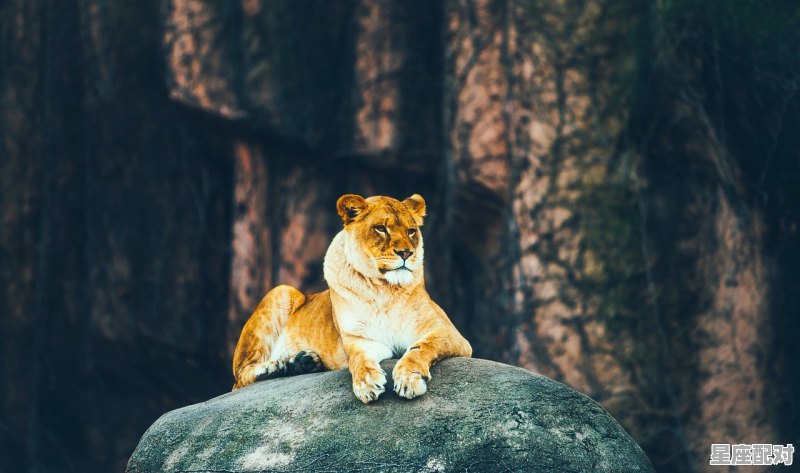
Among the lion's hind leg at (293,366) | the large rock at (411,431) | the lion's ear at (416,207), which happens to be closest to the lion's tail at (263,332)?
the lion's hind leg at (293,366)

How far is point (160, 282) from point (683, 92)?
419cm

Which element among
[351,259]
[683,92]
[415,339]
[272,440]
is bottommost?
[272,440]

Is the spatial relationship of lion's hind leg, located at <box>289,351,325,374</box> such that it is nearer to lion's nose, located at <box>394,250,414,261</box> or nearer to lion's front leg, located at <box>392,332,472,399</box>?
lion's front leg, located at <box>392,332,472,399</box>

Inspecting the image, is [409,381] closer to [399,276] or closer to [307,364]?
[399,276]

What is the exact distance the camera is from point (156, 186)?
9.82m

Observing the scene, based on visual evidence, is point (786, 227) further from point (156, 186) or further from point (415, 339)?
point (156, 186)

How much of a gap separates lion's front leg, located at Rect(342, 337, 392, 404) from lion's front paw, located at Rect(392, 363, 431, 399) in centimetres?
8

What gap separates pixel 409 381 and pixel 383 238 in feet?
2.36

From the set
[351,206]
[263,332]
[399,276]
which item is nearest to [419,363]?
[399,276]

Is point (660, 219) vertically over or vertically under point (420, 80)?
under

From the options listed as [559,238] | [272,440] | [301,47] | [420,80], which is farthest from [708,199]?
[272,440]

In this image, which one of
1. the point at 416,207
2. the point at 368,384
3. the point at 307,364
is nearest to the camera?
the point at 368,384

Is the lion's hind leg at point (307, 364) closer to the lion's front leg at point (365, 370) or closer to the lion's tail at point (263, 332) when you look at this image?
the lion's tail at point (263, 332)

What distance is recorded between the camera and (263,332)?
263 inches
